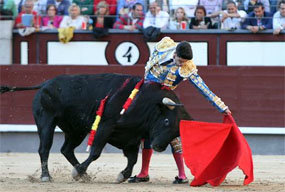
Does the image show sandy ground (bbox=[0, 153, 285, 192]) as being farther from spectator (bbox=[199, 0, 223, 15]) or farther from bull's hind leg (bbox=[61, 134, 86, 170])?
A: spectator (bbox=[199, 0, 223, 15])

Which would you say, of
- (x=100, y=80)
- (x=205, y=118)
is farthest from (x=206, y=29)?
(x=100, y=80)

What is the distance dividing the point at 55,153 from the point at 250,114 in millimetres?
2554

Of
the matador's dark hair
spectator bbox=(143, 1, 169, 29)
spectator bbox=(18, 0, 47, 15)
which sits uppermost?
spectator bbox=(18, 0, 47, 15)

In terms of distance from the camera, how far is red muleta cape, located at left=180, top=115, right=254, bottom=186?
22.5 feet

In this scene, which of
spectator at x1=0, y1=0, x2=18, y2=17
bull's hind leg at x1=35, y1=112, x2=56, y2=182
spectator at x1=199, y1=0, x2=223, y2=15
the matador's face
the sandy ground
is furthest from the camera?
spectator at x1=0, y1=0, x2=18, y2=17

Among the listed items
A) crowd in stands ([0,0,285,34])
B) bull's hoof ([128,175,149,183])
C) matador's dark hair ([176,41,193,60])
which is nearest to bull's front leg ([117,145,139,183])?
bull's hoof ([128,175,149,183])

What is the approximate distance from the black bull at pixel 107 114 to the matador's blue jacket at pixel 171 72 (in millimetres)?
92

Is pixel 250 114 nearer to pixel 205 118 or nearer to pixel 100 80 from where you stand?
pixel 205 118

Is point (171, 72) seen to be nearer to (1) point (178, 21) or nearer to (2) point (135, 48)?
(1) point (178, 21)

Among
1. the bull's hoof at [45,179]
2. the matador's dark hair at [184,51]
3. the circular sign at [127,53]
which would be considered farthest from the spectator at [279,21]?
the bull's hoof at [45,179]

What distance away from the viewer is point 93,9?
36.3 ft

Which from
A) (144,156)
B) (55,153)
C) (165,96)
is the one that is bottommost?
(55,153)

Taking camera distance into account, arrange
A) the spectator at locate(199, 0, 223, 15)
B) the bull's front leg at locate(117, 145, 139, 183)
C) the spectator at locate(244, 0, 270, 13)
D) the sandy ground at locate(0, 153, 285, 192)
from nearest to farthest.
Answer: the sandy ground at locate(0, 153, 285, 192), the bull's front leg at locate(117, 145, 139, 183), the spectator at locate(244, 0, 270, 13), the spectator at locate(199, 0, 223, 15)

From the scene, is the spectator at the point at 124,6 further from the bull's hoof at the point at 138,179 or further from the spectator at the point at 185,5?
the bull's hoof at the point at 138,179
